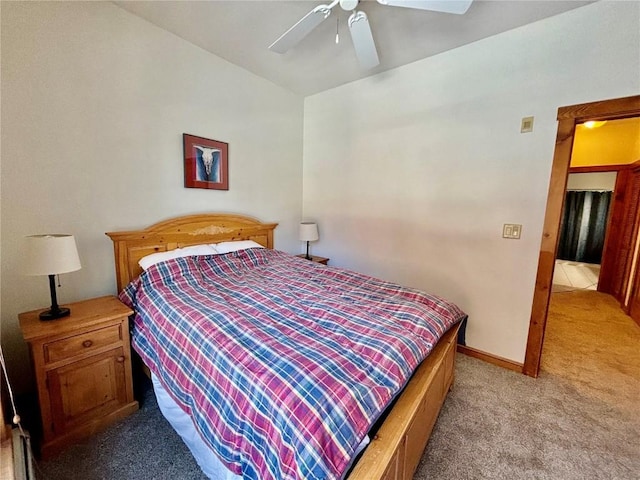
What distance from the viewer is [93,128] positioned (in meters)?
1.97

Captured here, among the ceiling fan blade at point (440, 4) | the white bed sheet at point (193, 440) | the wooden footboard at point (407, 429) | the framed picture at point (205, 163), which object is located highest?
the ceiling fan blade at point (440, 4)

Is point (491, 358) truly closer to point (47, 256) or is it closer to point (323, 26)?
point (323, 26)

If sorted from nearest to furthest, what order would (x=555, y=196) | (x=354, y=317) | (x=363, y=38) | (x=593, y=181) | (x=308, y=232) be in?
(x=354, y=317), (x=363, y=38), (x=555, y=196), (x=308, y=232), (x=593, y=181)

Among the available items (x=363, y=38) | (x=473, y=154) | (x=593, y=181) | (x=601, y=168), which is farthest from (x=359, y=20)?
(x=593, y=181)

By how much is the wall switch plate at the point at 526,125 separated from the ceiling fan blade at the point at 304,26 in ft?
5.70

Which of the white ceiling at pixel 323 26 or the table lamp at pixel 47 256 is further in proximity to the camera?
the white ceiling at pixel 323 26

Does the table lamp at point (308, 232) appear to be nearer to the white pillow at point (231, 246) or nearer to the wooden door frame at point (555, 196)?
the white pillow at point (231, 246)

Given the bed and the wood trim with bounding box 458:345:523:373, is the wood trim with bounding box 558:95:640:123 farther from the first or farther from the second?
the wood trim with bounding box 458:345:523:373

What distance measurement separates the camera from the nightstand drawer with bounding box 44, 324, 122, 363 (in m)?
1.45

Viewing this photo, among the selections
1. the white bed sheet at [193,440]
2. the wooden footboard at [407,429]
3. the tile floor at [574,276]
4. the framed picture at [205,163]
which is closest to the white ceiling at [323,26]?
the framed picture at [205,163]

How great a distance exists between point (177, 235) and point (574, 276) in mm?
6825

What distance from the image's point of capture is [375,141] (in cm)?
302

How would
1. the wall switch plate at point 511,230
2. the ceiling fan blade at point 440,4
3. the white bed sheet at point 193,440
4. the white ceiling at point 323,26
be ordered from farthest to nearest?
the wall switch plate at point 511,230, the white ceiling at point 323,26, the ceiling fan blade at point 440,4, the white bed sheet at point 193,440

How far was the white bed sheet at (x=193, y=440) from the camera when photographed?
3.99ft
